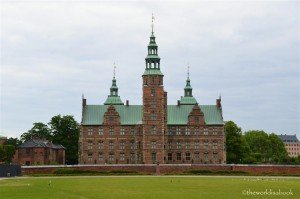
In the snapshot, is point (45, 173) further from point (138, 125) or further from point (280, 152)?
point (280, 152)

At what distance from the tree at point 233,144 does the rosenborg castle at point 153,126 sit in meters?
8.95

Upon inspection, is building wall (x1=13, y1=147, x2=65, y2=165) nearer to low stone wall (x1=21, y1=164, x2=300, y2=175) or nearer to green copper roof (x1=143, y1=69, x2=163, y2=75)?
low stone wall (x1=21, y1=164, x2=300, y2=175)

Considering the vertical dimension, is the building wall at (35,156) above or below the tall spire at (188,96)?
below

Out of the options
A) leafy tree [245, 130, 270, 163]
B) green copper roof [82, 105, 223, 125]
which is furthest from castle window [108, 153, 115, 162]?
leafy tree [245, 130, 270, 163]

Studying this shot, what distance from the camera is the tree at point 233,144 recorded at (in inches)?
4706

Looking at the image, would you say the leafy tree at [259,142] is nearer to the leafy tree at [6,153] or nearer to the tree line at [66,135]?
the tree line at [66,135]

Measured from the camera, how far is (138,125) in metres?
111

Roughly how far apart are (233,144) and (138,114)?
20.6 meters

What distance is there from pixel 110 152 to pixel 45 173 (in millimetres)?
24208

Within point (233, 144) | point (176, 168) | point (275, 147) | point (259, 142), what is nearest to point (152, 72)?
point (176, 168)

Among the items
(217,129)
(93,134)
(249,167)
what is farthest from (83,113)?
(249,167)

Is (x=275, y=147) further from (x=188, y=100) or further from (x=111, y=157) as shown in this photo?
(x=111, y=157)

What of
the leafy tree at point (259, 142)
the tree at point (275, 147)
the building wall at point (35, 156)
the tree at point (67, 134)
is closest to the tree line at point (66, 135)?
the tree at point (67, 134)

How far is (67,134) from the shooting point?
126 metres
